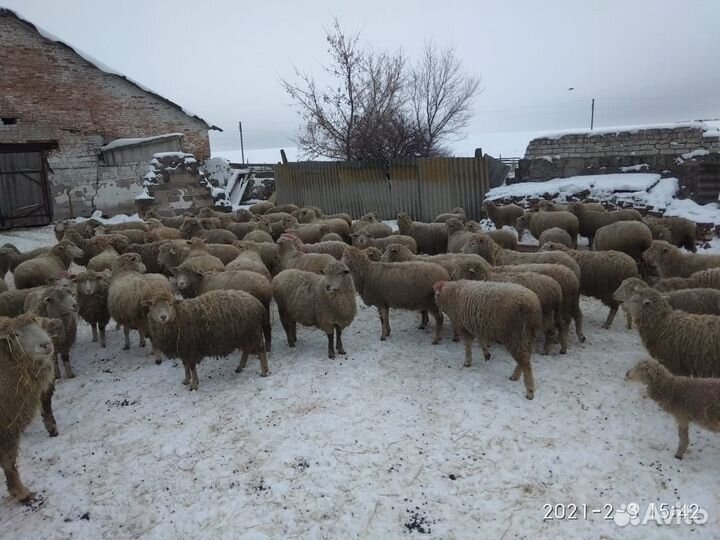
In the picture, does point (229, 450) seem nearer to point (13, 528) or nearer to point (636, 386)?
point (13, 528)

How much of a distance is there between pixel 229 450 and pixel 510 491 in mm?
2651

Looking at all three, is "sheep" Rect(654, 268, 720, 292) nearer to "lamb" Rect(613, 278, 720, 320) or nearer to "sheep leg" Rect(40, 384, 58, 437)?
"lamb" Rect(613, 278, 720, 320)

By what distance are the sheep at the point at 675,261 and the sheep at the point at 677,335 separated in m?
2.96

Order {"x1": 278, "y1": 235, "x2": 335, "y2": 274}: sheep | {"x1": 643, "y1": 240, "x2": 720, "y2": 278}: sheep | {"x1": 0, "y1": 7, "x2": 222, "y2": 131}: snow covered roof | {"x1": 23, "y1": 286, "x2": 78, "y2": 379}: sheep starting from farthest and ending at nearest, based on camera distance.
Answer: {"x1": 0, "y1": 7, "x2": 222, "y2": 131}: snow covered roof
{"x1": 278, "y1": 235, "x2": 335, "y2": 274}: sheep
{"x1": 643, "y1": 240, "x2": 720, "y2": 278}: sheep
{"x1": 23, "y1": 286, "x2": 78, "y2": 379}: sheep

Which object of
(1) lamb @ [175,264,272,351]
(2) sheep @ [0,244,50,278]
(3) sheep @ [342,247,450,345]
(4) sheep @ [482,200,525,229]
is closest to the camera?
(1) lamb @ [175,264,272,351]

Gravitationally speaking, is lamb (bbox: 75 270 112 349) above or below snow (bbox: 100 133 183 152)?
below

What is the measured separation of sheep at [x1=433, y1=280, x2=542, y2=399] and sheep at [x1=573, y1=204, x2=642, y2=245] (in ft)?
22.3

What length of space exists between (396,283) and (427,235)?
4.59 metres

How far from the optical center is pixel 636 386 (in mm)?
5574

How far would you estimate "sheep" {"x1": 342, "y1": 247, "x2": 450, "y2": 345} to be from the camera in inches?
286

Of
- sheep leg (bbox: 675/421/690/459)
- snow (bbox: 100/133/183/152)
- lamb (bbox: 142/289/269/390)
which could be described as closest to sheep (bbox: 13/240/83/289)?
lamb (bbox: 142/289/269/390)

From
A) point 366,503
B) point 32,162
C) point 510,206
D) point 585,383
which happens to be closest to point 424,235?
point 510,206

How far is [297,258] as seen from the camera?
28.9 feet

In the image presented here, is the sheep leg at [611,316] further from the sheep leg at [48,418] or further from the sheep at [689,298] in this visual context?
the sheep leg at [48,418]
